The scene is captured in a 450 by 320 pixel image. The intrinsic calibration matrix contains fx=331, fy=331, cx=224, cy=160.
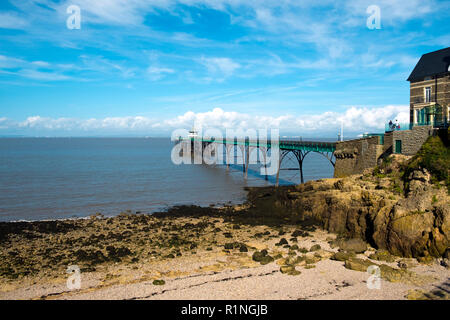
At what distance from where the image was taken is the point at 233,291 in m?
11.8

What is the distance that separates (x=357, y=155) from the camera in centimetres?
2617

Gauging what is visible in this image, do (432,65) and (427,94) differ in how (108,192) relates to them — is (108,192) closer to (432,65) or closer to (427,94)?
(427,94)

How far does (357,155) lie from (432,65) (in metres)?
10.1

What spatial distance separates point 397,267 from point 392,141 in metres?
12.6

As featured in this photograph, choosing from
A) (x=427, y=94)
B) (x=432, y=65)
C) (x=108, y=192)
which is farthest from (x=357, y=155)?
(x=108, y=192)

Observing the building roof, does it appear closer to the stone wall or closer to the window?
the window

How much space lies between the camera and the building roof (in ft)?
86.7

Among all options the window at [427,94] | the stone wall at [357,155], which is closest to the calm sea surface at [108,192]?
the stone wall at [357,155]

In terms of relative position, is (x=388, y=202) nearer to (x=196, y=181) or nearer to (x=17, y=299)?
(x=17, y=299)

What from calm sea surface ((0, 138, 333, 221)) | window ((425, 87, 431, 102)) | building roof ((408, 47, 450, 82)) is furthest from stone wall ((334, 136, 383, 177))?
calm sea surface ((0, 138, 333, 221))

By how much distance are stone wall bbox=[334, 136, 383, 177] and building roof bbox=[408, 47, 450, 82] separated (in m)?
7.88

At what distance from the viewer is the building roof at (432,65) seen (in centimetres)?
2642

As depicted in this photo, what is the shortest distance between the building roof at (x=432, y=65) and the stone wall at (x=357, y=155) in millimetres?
7881

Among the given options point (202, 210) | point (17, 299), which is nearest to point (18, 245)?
point (17, 299)
